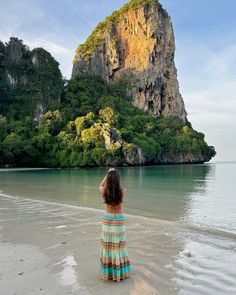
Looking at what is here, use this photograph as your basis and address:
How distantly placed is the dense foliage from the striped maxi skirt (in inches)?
2576

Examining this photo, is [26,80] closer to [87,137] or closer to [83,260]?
[87,137]

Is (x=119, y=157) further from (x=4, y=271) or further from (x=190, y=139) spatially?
(x=4, y=271)

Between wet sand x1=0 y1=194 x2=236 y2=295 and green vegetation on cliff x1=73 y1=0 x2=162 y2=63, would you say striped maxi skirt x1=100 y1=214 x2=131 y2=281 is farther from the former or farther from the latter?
green vegetation on cliff x1=73 y1=0 x2=162 y2=63

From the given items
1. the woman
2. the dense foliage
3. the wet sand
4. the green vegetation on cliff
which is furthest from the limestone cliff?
the woman

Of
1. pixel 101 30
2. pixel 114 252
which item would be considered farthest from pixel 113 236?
pixel 101 30

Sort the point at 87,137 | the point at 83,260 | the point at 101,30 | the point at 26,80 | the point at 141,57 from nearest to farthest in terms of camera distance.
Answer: the point at 83,260 → the point at 87,137 → the point at 26,80 → the point at 141,57 → the point at 101,30

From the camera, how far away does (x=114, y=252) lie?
5.81 metres

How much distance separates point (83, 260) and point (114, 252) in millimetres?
1435

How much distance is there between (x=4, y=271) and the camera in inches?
248

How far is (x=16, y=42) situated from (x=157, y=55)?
173 ft

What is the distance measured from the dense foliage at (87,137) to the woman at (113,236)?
215 feet

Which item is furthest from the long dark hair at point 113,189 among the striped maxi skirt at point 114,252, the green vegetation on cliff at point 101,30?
the green vegetation on cliff at point 101,30

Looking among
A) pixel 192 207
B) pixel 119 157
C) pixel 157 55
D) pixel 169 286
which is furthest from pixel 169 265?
pixel 157 55

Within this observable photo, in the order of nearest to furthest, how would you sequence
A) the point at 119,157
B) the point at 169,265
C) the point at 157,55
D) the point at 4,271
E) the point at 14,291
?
the point at 14,291, the point at 4,271, the point at 169,265, the point at 119,157, the point at 157,55
